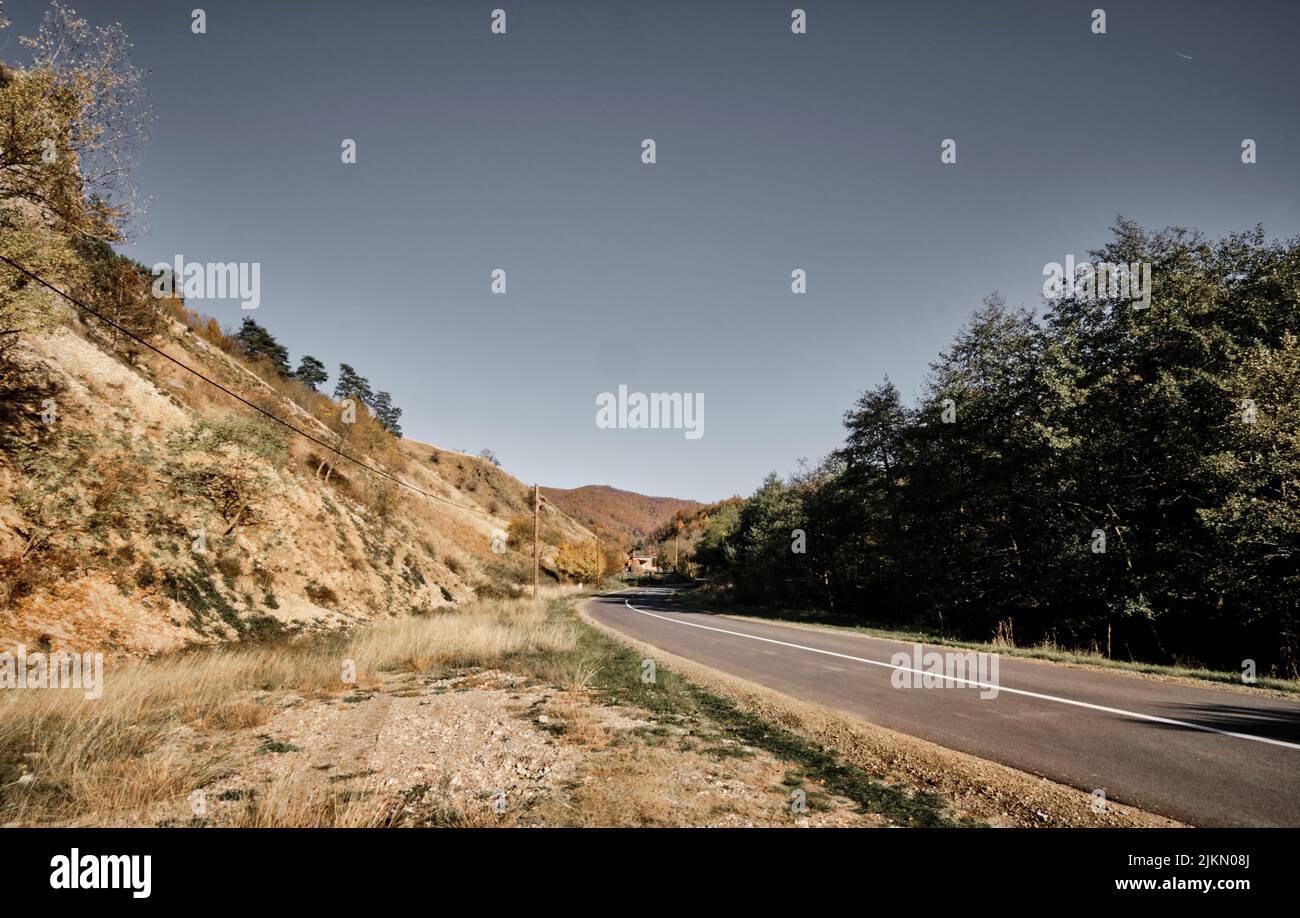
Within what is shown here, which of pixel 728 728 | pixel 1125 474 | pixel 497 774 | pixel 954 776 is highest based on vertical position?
pixel 1125 474

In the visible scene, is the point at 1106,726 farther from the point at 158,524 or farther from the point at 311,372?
the point at 311,372

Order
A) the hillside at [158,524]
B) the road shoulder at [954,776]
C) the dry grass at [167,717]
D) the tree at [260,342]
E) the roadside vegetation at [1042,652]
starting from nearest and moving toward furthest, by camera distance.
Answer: the road shoulder at [954,776], the dry grass at [167,717], the roadside vegetation at [1042,652], the hillside at [158,524], the tree at [260,342]

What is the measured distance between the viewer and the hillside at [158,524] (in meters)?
11.3

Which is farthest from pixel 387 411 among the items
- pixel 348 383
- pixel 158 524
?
pixel 158 524

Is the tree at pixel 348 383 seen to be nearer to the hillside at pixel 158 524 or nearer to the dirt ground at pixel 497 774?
the hillside at pixel 158 524

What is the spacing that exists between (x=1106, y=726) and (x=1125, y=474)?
11913mm

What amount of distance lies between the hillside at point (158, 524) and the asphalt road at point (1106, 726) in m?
15.3

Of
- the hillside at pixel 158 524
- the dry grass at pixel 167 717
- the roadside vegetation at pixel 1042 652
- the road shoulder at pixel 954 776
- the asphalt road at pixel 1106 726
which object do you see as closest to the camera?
the road shoulder at pixel 954 776

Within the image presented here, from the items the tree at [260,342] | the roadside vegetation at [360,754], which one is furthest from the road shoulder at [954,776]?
the tree at [260,342]

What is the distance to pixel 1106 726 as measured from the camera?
6621 mm

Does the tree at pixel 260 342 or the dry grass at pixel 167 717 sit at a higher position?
the tree at pixel 260 342

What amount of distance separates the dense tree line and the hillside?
25.3m

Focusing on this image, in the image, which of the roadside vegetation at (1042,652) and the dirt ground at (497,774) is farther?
the roadside vegetation at (1042,652)
